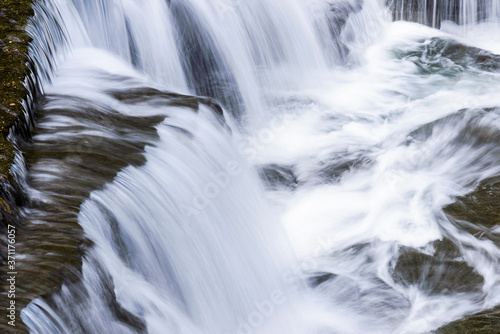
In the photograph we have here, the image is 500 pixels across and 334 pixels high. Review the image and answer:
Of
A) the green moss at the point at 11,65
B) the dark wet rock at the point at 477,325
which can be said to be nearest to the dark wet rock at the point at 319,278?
the dark wet rock at the point at 477,325

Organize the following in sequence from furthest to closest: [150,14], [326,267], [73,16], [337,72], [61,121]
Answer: [337,72] → [150,14] → [73,16] → [326,267] → [61,121]

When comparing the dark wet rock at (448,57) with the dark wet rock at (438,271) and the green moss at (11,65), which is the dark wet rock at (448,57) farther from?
the green moss at (11,65)

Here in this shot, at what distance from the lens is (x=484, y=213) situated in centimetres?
500

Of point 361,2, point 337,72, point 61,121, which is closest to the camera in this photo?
point 61,121

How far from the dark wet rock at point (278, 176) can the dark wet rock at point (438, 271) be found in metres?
1.23

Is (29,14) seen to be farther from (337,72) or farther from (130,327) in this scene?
(337,72)

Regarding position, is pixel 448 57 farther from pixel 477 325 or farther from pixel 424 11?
pixel 477 325

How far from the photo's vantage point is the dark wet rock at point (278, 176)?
558cm

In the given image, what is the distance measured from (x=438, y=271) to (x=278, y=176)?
5.56 ft

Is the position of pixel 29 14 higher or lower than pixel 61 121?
higher

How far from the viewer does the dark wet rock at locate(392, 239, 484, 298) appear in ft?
14.6

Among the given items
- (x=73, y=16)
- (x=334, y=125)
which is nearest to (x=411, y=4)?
(x=334, y=125)

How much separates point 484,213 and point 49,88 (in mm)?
3450

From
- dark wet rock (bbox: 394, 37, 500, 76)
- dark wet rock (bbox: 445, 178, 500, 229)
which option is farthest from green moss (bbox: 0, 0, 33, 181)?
dark wet rock (bbox: 394, 37, 500, 76)
